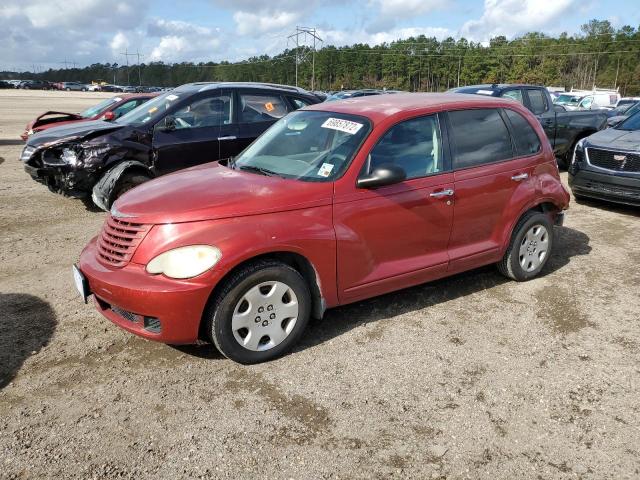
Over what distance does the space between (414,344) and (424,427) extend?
0.95 meters

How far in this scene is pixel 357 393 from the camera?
323 centimetres

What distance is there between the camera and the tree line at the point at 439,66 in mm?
91000

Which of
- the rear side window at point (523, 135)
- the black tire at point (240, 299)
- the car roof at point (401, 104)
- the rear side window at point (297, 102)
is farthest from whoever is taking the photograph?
the rear side window at point (297, 102)

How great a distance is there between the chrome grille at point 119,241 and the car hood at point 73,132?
4.13 m

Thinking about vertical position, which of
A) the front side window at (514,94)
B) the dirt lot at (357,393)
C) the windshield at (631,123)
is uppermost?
the front side window at (514,94)

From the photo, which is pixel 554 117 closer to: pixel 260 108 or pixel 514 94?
pixel 514 94

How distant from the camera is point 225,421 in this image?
2.97 meters

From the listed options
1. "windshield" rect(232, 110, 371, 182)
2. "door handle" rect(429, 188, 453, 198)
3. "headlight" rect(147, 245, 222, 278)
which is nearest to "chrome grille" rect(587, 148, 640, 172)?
"door handle" rect(429, 188, 453, 198)

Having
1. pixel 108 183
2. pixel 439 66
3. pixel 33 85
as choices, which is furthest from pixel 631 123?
pixel 439 66

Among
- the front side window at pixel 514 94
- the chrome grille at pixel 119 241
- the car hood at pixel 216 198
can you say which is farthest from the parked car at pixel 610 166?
the chrome grille at pixel 119 241

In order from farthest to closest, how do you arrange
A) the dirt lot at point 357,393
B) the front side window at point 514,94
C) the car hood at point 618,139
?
the front side window at point 514,94 → the car hood at point 618,139 → the dirt lot at point 357,393

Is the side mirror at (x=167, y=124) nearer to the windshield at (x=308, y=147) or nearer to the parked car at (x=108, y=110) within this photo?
the windshield at (x=308, y=147)

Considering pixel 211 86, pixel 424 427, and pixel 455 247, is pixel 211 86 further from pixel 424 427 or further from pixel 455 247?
pixel 424 427

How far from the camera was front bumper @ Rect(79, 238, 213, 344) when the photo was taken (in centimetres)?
318
